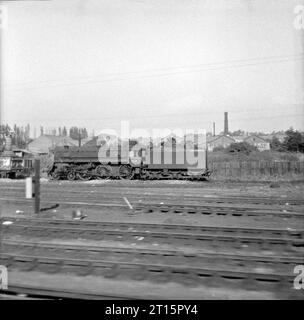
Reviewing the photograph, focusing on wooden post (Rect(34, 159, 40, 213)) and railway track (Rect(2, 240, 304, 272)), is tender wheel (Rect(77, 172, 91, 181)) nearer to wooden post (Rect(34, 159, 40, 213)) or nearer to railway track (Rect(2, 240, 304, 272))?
wooden post (Rect(34, 159, 40, 213))

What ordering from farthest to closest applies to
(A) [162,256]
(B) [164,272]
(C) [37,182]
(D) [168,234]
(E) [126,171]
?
1. (E) [126,171]
2. (C) [37,182]
3. (D) [168,234]
4. (A) [162,256]
5. (B) [164,272]

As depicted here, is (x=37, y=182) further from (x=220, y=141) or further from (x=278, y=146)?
(x=220, y=141)

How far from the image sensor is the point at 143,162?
23781mm

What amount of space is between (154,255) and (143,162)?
17.8 m

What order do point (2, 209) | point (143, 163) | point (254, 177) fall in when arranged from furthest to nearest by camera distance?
point (254, 177), point (143, 163), point (2, 209)

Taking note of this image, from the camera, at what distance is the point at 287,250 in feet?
21.1

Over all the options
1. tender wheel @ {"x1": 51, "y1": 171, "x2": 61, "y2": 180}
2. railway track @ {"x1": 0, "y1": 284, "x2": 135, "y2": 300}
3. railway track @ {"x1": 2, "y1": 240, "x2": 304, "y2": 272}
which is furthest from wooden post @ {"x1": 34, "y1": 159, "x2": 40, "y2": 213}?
tender wheel @ {"x1": 51, "y1": 171, "x2": 61, "y2": 180}

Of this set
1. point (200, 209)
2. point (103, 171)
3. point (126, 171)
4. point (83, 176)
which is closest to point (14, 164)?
point (83, 176)

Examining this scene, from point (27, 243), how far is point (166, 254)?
116 inches

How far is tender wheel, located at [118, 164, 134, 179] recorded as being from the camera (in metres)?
23.9

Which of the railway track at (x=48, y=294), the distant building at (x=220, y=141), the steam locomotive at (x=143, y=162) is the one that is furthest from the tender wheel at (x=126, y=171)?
the distant building at (x=220, y=141)

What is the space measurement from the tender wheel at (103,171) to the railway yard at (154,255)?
1345 centimetres

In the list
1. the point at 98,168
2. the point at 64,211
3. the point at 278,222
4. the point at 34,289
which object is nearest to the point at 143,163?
the point at 98,168

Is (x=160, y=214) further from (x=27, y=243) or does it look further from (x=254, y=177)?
(x=254, y=177)
